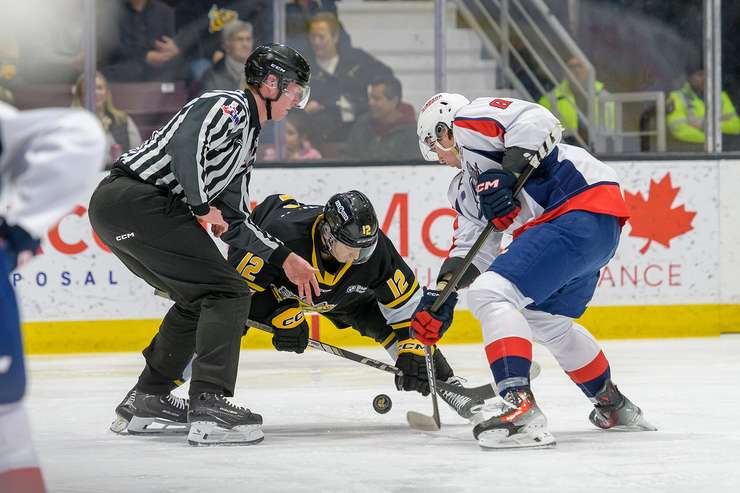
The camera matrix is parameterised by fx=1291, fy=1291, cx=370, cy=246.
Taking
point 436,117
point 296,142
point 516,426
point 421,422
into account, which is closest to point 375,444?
point 421,422

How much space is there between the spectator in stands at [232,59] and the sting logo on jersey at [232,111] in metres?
3.07

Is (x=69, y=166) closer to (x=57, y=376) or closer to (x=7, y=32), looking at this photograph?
(x=57, y=376)

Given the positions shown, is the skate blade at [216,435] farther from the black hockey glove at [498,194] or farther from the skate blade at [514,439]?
the black hockey glove at [498,194]

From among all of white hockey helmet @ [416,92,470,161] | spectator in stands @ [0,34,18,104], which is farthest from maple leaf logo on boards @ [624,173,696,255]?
spectator in stands @ [0,34,18,104]

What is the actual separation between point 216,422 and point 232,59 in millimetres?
3399

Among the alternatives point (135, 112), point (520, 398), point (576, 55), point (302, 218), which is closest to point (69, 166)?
point (520, 398)

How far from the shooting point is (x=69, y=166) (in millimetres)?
Result: 1810

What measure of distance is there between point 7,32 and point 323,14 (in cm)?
154

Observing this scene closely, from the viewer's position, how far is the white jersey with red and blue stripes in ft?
10.7

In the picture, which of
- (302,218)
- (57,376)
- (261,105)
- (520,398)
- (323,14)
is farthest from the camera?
(323,14)

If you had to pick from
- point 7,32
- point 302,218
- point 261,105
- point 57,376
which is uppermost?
point 7,32

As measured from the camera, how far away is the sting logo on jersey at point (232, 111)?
10.8 feet

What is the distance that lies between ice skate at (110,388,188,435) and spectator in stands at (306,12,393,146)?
2.89 meters

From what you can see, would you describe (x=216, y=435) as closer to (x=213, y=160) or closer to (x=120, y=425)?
(x=120, y=425)
